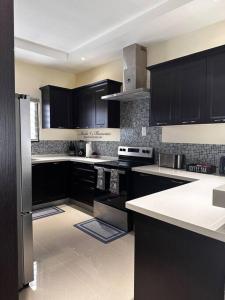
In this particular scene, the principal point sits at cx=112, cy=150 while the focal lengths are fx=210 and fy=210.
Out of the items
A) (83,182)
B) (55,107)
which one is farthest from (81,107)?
(83,182)

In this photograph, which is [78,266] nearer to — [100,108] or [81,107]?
[100,108]

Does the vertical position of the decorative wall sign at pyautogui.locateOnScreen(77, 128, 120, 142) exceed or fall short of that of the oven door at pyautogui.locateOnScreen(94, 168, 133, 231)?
it exceeds it

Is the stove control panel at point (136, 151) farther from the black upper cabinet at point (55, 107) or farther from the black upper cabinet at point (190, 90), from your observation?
the black upper cabinet at point (55, 107)

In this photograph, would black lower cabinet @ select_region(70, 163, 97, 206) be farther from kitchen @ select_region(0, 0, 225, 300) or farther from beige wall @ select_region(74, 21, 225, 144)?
beige wall @ select_region(74, 21, 225, 144)

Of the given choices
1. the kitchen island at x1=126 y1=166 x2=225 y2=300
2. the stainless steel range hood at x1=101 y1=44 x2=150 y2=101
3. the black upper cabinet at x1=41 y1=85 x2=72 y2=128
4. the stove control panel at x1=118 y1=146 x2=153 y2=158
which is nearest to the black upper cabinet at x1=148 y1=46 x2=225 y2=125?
the stainless steel range hood at x1=101 y1=44 x2=150 y2=101

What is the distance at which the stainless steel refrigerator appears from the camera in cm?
181

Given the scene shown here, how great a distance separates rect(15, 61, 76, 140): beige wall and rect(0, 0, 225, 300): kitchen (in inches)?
0.9

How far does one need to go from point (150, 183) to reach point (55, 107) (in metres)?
2.66

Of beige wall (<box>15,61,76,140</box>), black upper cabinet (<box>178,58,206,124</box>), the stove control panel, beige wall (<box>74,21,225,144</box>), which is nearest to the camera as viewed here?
black upper cabinet (<box>178,58,206,124</box>)

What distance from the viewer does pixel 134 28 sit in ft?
9.45

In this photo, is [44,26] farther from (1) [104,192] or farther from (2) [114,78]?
(1) [104,192]

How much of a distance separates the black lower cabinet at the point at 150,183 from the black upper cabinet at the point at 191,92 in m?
0.79

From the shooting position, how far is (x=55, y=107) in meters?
4.35

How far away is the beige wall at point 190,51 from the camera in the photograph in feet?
8.86
